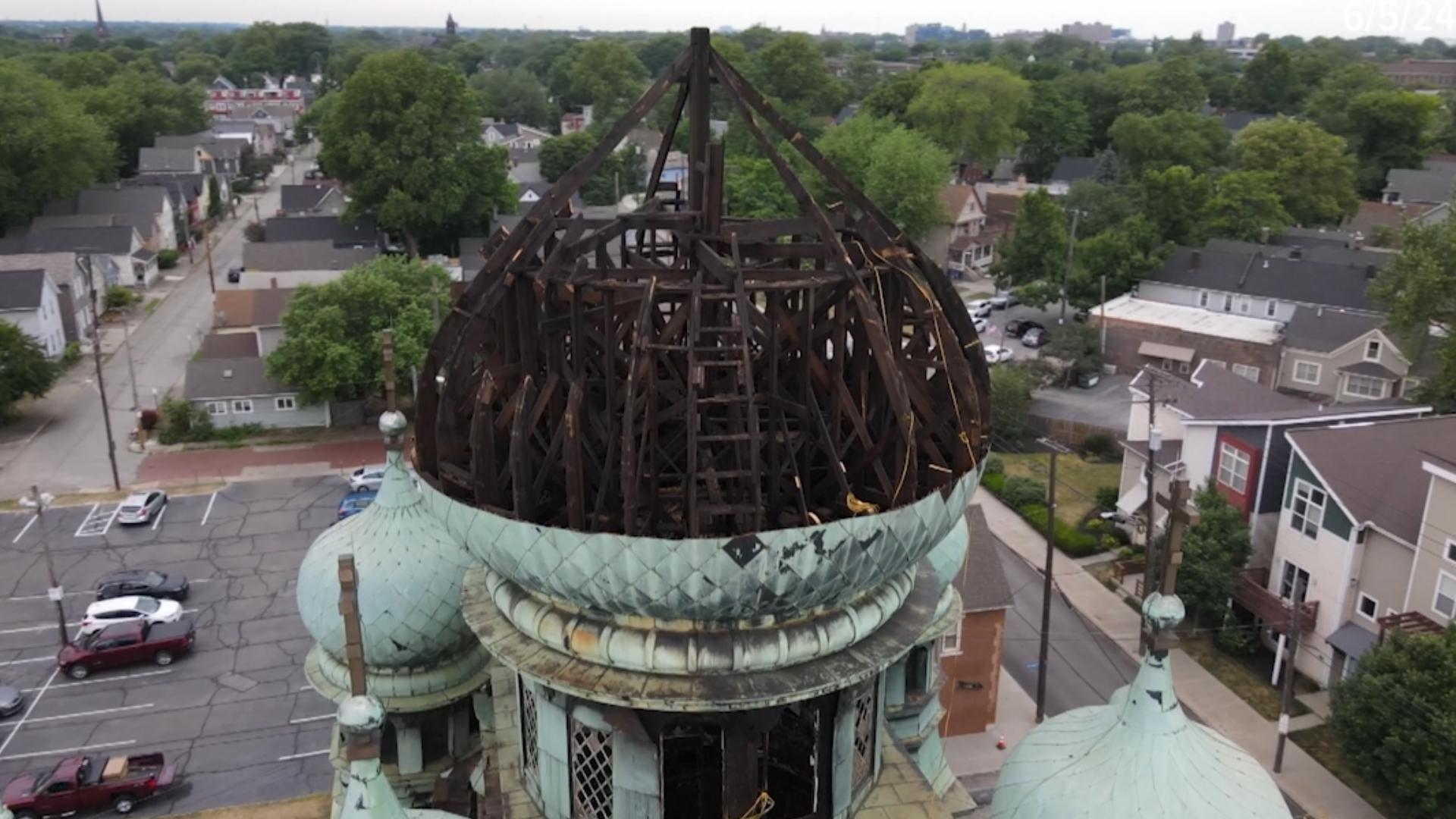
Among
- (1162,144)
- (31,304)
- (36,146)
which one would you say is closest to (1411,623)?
(31,304)

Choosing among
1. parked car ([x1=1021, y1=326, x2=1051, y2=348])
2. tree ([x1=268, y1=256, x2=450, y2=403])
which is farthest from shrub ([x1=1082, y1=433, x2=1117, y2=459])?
tree ([x1=268, y1=256, x2=450, y2=403])

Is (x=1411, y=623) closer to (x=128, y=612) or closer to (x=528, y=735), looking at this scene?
(x=528, y=735)

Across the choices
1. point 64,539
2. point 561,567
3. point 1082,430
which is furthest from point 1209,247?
point 561,567

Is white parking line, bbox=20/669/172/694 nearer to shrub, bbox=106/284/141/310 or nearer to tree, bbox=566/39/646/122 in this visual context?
shrub, bbox=106/284/141/310

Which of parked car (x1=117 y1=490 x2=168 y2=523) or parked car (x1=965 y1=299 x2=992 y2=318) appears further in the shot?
parked car (x1=965 y1=299 x2=992 y2=318)

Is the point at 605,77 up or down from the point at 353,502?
up

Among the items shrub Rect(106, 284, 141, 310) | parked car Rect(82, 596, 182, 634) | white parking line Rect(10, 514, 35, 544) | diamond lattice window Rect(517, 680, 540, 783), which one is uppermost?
diamond lattice window Rect(517, 680, 540, 783)
